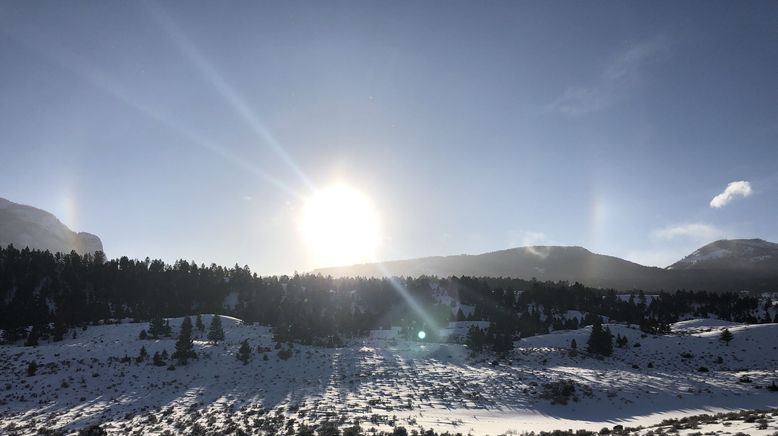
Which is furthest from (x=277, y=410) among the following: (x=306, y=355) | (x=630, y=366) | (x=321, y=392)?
(x=630, y=366)

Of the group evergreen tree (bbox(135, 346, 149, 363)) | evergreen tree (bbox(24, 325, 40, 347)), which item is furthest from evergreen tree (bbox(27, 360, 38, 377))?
evergreen tree (bbox(24, 325, 40, 347))

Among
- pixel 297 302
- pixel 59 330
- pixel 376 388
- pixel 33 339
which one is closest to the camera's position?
pixel 376 388

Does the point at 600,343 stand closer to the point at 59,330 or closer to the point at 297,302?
the point at 297,302

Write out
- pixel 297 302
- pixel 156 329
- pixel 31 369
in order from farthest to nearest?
1. pixel 297 302
2. pixel 156 329
3. pixel 31 369

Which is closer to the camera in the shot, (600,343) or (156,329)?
(600,343)

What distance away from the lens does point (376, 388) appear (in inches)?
1576

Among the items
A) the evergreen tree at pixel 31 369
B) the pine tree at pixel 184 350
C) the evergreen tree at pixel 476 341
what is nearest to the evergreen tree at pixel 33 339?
the evergreen tree at pixel 31 369

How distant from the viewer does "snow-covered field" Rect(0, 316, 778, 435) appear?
97.1 ft

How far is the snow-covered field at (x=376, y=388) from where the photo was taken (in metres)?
29.6

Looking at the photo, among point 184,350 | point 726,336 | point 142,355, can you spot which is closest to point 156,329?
point 142,355

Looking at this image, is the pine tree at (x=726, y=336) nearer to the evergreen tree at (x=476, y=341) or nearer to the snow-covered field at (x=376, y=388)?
the snow-covered field at (x=376, y=388)

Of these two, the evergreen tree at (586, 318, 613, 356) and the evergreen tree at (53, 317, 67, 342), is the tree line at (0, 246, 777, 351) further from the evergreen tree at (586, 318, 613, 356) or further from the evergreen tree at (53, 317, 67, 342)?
the evergreen tree at (586, 318, 613, 356)

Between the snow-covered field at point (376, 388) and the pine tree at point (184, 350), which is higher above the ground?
the pine tree at point (184, 350)

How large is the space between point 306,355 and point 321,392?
59.8 ft
